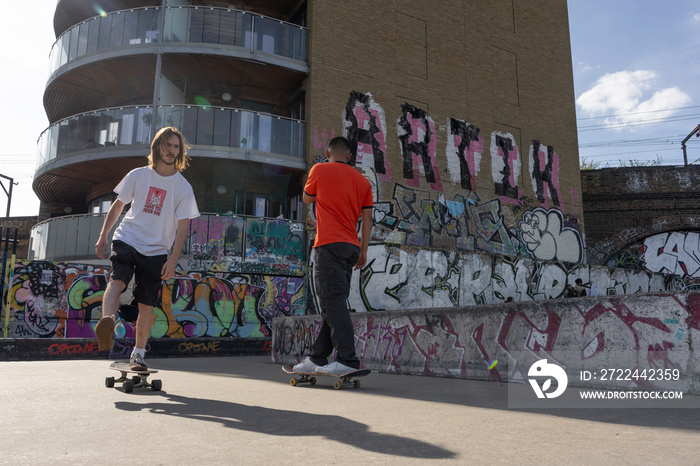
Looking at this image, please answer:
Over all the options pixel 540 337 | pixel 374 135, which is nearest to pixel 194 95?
pixel 374 135

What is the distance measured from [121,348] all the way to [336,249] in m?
7.45

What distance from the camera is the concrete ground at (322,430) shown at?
1.79 metres

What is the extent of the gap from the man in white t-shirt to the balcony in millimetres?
11454

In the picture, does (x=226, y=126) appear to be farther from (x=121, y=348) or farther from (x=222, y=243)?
(x=121, y=348)

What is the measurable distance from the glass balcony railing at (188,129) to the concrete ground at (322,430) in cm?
1308

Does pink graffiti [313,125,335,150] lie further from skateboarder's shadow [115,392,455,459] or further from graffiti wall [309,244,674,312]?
skateboarder's shadow [115,392,455,459]

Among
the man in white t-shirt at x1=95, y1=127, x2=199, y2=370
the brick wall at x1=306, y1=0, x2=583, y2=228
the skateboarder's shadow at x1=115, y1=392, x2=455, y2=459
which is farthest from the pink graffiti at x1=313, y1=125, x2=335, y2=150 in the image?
the skateboarder's shadow at x1=115, y1=392, x2=455, y2=459

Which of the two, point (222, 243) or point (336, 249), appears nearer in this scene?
point (336, 249)

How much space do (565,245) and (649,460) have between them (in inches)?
882

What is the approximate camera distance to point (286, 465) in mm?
1672

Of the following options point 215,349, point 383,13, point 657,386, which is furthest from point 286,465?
point 383,13

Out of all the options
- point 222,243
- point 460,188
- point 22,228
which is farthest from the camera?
point 22,228

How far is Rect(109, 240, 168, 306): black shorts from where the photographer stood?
150 inches

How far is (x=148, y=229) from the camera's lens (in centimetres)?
400
